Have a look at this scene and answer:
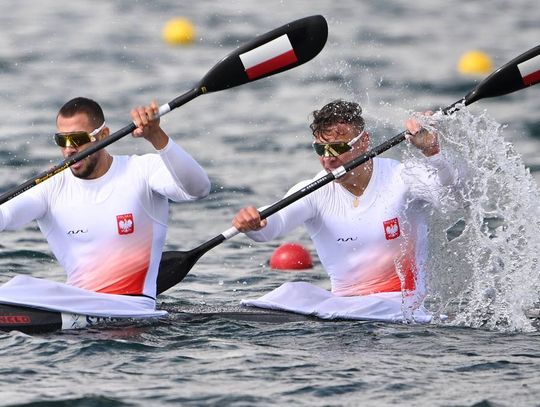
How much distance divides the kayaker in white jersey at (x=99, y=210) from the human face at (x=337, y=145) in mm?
885

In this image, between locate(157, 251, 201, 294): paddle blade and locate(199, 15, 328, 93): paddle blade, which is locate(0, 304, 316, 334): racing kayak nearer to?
locate(157, 251, 201, 294): paddle blade

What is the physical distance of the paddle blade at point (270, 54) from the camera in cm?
976

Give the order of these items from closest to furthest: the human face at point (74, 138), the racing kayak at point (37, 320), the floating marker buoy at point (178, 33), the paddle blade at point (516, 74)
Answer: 1. the racing kayak at point (37, 320)
2. the human face at point (74, 138)
3. the paddle blade at point (516, 74)
4. the floating marker buoy at point (178, 33)

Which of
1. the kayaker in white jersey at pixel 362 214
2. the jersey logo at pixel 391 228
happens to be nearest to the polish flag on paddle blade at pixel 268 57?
the kayaker in white jersey at pixel 362 214

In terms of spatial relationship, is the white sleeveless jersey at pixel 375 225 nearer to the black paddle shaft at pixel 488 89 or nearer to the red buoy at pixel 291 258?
the black paddle shaft at pixel 488 89

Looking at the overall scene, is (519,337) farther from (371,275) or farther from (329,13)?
(329,13)

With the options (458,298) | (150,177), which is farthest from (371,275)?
(150,177)

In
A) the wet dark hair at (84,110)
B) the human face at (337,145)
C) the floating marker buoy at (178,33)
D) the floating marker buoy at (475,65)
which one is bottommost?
the human face at (337,145)

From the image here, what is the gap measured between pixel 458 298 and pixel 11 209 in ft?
10.2

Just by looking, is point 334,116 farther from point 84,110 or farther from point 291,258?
point 291,258

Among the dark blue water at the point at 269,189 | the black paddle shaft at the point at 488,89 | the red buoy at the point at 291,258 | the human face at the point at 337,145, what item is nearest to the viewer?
the dark blue water at the point at 269,189

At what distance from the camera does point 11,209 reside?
9438 millimetres

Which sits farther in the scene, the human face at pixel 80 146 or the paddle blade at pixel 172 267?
the paddle blade at pixel 172 267

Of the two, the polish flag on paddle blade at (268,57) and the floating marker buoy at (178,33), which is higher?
the floating marker buoy at (178,33)
